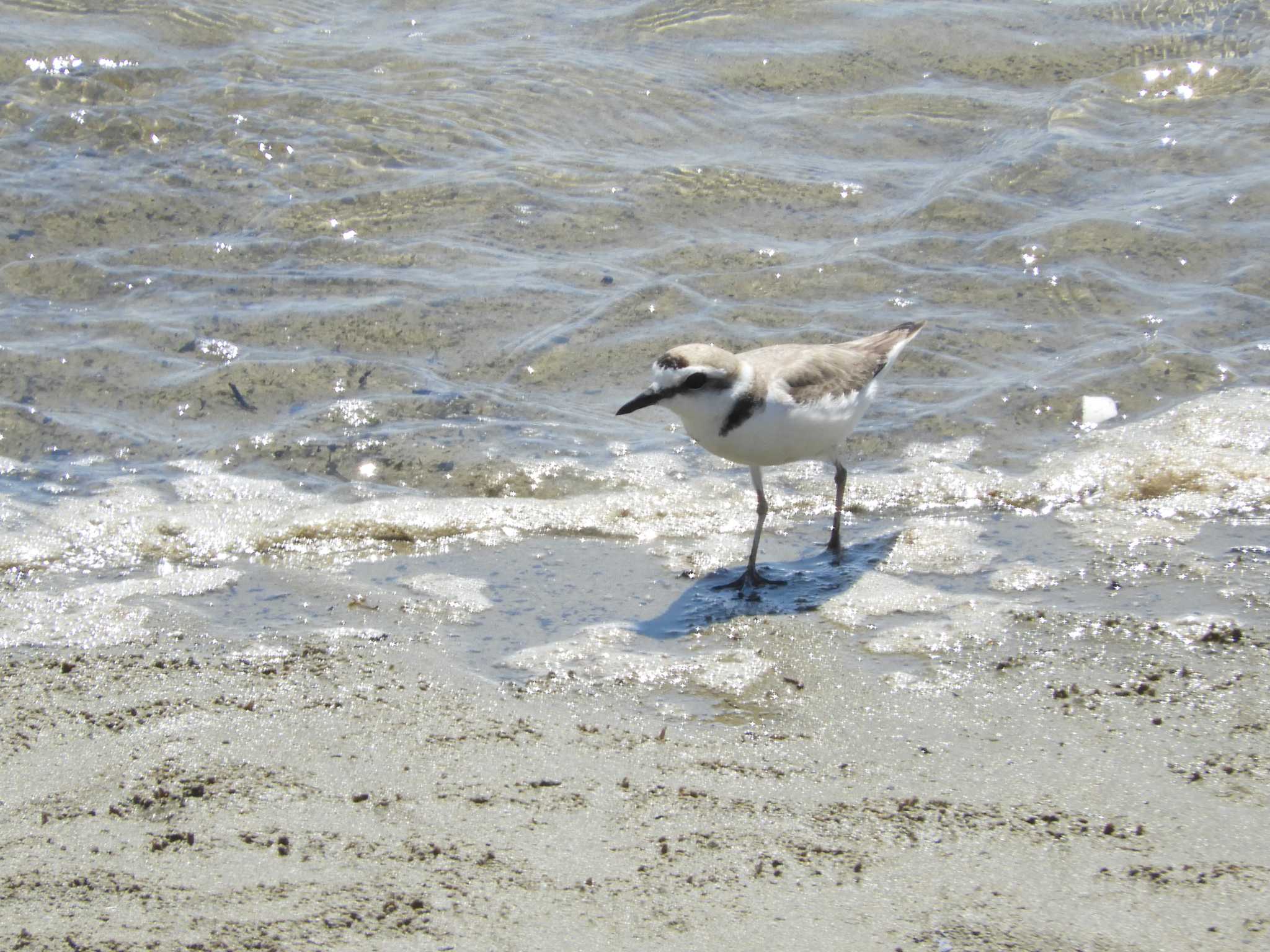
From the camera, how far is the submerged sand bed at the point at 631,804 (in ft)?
10.3

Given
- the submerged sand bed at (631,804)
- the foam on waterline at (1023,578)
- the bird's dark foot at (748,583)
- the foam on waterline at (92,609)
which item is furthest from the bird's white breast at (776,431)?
the foam on waterline at (92,609)

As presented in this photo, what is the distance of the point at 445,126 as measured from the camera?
10555 mm

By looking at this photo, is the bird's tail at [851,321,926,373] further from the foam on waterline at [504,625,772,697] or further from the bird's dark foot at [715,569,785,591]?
the foam on waterline at [504,625,772,697]

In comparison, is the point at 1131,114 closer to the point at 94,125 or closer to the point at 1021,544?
the point at 1021,544

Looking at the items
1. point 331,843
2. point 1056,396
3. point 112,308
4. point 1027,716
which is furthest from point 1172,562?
point 112,308

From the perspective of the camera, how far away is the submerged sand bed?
3150mm

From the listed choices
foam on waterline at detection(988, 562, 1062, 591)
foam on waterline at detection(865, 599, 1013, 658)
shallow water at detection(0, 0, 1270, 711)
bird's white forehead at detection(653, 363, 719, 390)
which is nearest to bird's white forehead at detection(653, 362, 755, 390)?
bird's white forehead at detection(653, 363, 719, 390)

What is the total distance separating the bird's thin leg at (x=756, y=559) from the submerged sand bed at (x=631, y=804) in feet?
2.63

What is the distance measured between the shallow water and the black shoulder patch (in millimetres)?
672

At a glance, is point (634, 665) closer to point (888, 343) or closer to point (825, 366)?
point (825, 366)

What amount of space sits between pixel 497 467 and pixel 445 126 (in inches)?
192

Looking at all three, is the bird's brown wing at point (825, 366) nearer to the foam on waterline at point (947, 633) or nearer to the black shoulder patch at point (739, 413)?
the black shoulder patch at point (739, 413)

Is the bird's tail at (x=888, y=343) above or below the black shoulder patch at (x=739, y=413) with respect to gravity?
above

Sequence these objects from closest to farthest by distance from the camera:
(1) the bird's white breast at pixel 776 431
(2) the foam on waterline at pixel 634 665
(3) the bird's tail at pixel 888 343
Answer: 1. (2) the foam on waterline at pixel 634 665
2. (1) the bird's white breast at pixel 776 431
3. (3) the bird's tail at pixel 888 343
